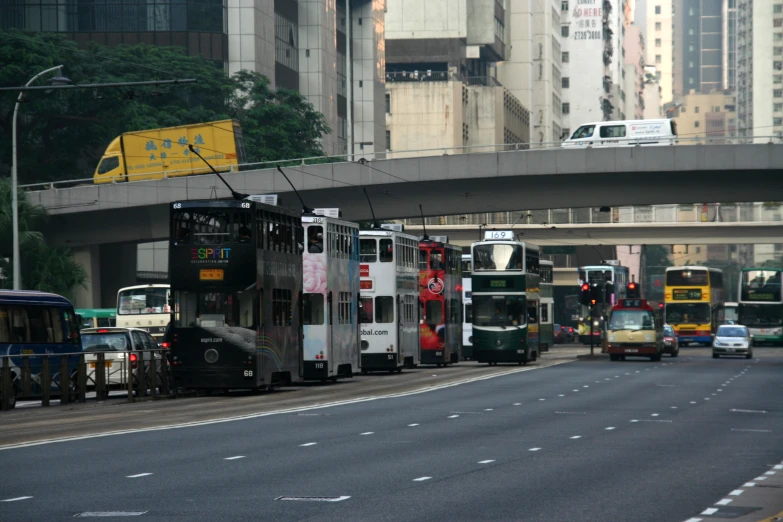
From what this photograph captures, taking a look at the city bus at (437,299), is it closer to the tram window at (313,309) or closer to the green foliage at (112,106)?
the tram window at (313,309)

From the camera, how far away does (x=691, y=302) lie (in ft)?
261

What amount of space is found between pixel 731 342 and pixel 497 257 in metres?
16.8

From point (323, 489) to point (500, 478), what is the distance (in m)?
2.13

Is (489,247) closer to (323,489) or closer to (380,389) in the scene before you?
(380,389)

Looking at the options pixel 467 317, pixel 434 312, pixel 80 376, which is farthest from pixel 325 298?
pixel 467 317

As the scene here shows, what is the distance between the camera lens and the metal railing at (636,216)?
78938mm

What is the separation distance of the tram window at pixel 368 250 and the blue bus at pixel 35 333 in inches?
508

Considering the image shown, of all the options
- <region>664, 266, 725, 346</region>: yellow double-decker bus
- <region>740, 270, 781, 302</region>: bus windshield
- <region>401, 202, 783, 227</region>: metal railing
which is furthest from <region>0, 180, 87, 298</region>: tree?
<region>740, 270, 781, 302</region>: bus windshield

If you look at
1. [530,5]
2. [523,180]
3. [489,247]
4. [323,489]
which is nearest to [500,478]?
[323,489]

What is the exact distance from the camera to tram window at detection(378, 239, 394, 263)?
4175 cm

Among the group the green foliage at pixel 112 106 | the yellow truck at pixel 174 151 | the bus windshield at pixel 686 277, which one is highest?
the green foliage at pixel 112 106

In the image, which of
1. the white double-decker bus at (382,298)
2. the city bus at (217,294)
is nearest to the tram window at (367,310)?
the white double-decker bus at (382,298)

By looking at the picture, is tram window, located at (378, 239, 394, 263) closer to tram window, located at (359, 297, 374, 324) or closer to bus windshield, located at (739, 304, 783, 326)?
tram window, located at (359, 297, 374, 324)

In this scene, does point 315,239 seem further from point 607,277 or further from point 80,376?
point 607,277
